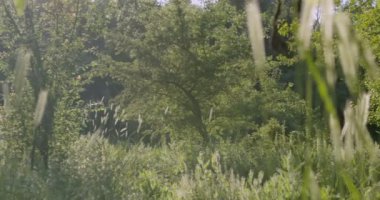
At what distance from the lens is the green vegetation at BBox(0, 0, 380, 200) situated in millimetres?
679

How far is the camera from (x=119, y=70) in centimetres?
1376

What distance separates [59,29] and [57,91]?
1064mm

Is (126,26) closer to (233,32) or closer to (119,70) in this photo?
(119,70)

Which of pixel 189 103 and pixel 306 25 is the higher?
pixel 189 103

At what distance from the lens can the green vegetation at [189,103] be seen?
26.7 inches

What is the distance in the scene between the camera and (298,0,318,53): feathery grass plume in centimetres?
58

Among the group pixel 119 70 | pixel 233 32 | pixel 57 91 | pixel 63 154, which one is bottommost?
pixel 63 154

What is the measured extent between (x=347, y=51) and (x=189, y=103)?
12.9m

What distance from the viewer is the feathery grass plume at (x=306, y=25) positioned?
58 centimetres

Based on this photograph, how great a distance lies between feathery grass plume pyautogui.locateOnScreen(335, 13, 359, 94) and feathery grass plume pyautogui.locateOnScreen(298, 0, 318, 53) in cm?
4

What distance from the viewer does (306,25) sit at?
0.59 meters

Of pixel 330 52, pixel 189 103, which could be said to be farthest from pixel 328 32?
pixel 189 103

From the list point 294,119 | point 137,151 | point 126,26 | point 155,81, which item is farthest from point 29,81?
point 294,119

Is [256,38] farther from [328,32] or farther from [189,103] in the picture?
[189,103]
